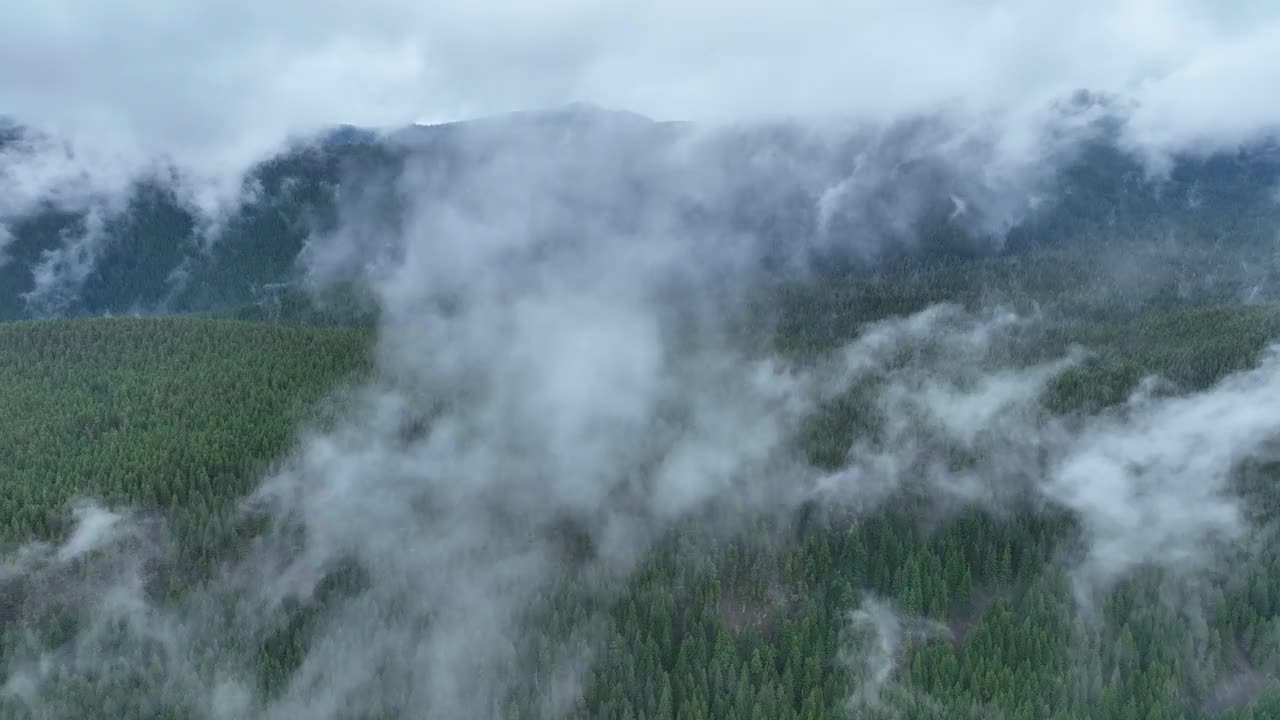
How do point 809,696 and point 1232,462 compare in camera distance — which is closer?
point 809,696

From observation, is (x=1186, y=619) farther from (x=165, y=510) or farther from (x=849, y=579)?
(x=165, y=510)

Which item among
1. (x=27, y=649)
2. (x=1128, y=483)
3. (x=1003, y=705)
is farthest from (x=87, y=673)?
(x=1128, y=483)

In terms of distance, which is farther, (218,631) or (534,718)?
(218,631)

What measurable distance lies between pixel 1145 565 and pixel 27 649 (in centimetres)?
18479

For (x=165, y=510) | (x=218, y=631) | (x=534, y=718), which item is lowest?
(x=534, y=718)

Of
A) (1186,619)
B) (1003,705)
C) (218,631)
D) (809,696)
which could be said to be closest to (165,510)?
(218,631)

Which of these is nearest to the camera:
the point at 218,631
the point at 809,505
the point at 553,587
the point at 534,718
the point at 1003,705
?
the point at 1003,705

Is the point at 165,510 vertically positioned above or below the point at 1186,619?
above

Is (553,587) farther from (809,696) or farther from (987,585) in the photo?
(987,585)

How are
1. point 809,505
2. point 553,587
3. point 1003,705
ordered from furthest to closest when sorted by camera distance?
point 809,505 → point 553,587 → point 1003,705

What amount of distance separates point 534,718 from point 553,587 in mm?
30785

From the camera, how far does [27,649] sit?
497 ft

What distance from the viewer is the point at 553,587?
171m

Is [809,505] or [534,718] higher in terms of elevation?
[809,505]
